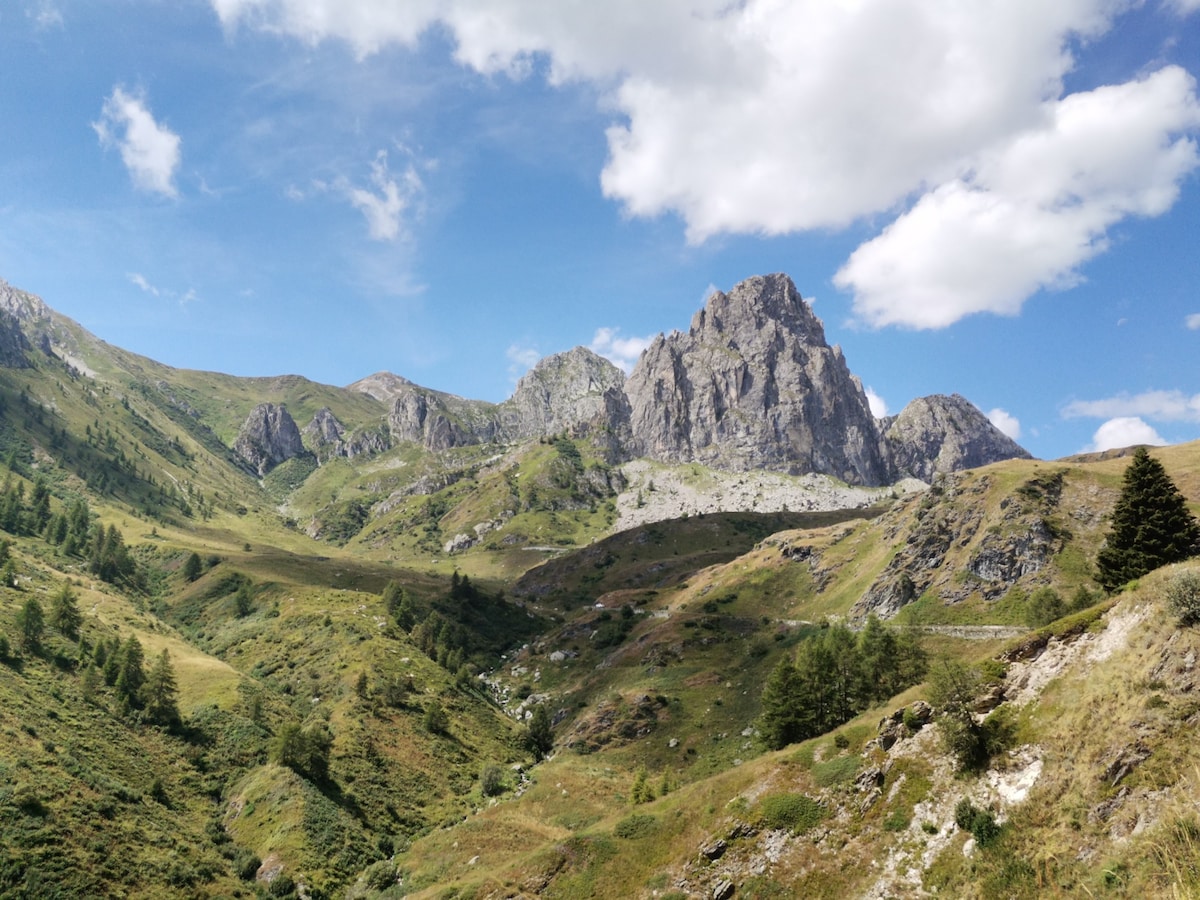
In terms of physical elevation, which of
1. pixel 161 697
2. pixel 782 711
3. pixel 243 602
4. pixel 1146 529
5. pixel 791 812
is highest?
pixel 243 602

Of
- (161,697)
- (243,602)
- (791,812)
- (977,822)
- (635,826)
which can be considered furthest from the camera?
(243,602)

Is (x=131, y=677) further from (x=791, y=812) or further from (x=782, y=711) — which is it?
(x=791, y=812)

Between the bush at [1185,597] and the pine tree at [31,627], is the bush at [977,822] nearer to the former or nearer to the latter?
the bush at [1185,597]

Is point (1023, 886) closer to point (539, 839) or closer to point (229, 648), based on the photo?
point (539, 839)

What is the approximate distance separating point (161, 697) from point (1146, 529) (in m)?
111

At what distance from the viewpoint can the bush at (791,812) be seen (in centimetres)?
4009

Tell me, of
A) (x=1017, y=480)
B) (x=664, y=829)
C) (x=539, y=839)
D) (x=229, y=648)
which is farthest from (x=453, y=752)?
(x=1017, y=480)

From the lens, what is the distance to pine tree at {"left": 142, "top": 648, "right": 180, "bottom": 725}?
7862cm

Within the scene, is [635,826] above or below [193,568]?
below

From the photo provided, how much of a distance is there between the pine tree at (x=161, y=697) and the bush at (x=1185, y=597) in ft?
335

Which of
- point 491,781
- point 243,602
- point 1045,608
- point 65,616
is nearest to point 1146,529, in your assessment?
point 1045,608

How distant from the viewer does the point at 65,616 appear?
93.4 meters

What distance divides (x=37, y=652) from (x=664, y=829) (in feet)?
290

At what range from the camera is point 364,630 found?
118 metres
